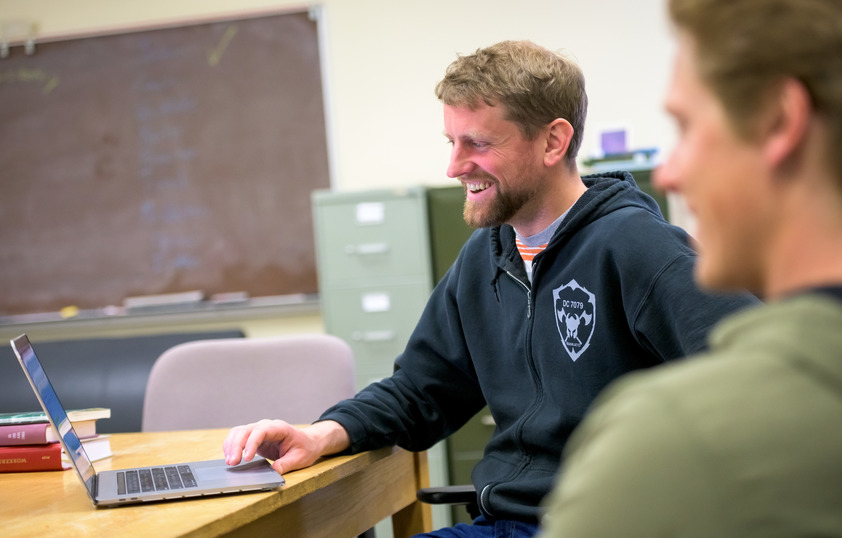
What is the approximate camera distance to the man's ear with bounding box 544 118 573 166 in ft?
5.92

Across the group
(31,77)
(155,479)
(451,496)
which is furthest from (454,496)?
(31,77)

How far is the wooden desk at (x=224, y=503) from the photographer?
1193 mm

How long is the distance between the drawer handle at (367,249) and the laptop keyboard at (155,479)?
7.00 feet

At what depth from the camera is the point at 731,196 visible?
2.08ft

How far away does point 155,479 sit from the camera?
1.42 meters

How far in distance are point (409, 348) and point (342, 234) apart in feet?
5.86

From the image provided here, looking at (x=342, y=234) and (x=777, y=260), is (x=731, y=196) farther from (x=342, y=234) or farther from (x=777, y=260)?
(x=342, y=234)

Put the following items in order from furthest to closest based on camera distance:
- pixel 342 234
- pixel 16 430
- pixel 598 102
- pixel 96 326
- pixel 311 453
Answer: pixel 96 326
pixel 598 102
pixel 342 234
pixel 16 430
pixel 311 453

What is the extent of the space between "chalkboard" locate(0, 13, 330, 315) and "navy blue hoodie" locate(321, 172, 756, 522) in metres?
2.45

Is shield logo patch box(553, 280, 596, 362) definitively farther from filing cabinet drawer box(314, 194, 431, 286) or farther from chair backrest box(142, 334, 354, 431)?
filing cabinet drawer box(314, 194, 431, 286)

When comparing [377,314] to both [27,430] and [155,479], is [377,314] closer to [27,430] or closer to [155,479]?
[27,430]

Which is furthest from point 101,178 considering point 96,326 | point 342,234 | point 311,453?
point 311,453

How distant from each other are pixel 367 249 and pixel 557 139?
6.19ft

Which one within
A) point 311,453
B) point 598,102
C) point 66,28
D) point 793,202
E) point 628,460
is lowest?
point 311,453
